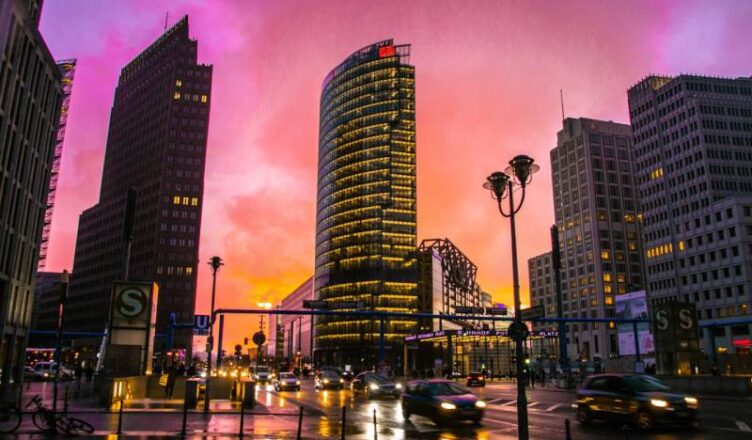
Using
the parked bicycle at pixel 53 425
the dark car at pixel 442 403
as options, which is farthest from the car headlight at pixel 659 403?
the parked bicycle at pixel 53 425

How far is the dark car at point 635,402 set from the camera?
18.1 m

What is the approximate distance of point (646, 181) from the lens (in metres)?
149

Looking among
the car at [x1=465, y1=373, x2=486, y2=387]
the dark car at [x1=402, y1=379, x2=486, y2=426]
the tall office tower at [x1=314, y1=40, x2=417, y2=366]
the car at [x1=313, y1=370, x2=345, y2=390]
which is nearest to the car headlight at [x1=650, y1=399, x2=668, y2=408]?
the dark car at [x1=402, y1=379, x2=486, y2=426]

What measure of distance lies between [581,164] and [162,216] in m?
134

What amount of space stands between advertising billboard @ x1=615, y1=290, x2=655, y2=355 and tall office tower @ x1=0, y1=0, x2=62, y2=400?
9571 centimetres

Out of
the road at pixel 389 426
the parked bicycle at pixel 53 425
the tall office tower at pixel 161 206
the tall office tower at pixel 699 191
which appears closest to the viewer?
the parked bicycle at pixel 53 425

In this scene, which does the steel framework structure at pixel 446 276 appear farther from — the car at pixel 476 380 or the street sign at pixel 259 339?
the street sign at pixel 259 339

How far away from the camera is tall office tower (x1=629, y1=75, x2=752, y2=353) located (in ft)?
381

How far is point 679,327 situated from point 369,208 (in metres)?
124

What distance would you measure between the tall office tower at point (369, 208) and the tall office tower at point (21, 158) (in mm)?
94244

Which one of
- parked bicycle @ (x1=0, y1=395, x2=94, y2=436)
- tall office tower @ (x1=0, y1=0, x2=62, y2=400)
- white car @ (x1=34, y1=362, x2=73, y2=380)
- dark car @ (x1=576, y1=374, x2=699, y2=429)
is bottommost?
white car @ (x1=34, y1=362, x2=73, y2=380)

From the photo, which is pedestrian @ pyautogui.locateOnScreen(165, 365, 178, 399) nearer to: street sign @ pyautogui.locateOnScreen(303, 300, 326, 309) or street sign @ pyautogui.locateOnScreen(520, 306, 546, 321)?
street sign @ pyautogui.locateOnScreen(520, 306, 546, 321)

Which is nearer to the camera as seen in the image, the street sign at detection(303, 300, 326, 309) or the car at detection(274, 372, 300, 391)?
the car at detection(274, 372, 300, 391)

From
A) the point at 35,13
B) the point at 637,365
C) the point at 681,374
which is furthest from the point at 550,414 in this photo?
the point at 35,13
